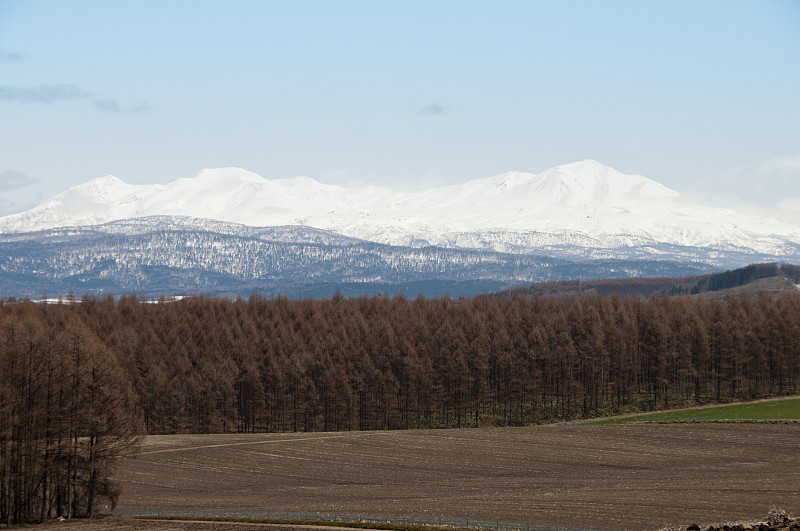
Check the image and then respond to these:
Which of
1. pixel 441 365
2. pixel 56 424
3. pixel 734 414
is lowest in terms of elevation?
pixel 734 414

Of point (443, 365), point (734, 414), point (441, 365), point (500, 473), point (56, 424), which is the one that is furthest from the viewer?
Result: point (441, 365)

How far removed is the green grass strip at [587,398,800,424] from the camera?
112812 mm

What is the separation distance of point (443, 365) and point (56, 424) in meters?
82.3

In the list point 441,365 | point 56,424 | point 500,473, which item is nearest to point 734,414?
point 441,365

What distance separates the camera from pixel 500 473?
7900 centimetres

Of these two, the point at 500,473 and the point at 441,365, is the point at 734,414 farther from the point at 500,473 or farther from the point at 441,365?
the point at 500,473

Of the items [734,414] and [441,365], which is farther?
[441,365]

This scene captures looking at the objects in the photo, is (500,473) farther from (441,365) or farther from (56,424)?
(441,365)

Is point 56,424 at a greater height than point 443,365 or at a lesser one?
greater

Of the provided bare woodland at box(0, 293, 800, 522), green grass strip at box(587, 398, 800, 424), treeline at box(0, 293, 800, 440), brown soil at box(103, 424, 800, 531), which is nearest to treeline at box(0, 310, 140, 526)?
brown soil at box(103, 424, 800, 531)

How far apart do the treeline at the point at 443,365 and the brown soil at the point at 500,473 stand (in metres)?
29.8

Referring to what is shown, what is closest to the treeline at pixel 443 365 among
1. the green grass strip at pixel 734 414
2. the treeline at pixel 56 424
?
the green grass strip at pixel 734 414

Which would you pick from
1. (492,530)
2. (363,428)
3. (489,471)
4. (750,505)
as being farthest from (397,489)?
(363,428)

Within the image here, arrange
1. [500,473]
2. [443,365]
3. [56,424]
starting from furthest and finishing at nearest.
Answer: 1. [443,365]
2. [500,473]
3. [56,424]
